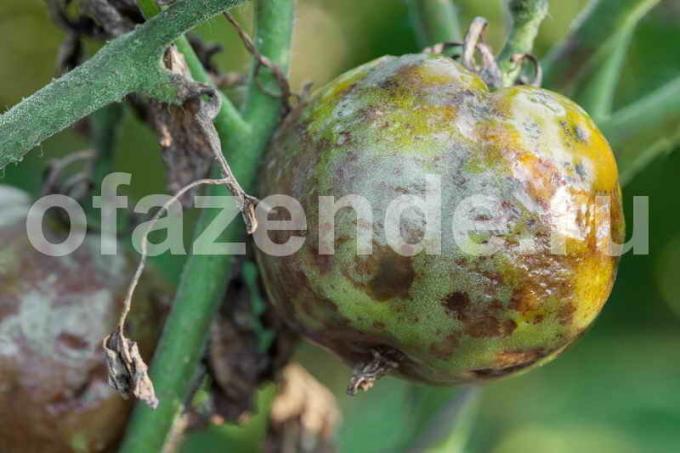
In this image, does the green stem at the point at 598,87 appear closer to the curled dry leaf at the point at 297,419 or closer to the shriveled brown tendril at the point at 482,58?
the shriveled brown tendril at the point at 482,58

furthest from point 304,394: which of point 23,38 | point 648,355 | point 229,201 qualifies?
point 23,38

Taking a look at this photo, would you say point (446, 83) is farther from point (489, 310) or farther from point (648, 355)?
point (648, 355)

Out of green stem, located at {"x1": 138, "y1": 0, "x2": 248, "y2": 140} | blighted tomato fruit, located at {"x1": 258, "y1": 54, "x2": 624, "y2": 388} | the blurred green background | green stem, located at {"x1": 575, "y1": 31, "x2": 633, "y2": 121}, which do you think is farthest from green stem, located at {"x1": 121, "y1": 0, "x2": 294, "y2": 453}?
the blurred green background

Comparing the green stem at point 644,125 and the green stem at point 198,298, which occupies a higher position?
the green stem at point 198,298

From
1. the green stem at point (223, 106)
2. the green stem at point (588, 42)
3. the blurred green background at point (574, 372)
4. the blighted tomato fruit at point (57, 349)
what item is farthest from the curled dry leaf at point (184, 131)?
the blurred green background at point (574, 372)

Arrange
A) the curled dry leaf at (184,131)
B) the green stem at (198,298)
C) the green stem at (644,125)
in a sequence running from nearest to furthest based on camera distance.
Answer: the curled dry leaf at (184,131)
the green stem at (198,298)
the green stem at (644,125)

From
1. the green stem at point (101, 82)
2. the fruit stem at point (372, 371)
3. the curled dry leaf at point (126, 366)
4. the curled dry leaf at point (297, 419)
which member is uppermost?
the green stem at point (101, 82)

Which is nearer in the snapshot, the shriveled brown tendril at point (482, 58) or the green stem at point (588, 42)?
the shriveled brown tendril at point (482, 58)

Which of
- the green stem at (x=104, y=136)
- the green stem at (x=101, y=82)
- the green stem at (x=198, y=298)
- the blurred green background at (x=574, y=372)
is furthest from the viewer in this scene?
the blurred green background at (x=574, y=372)
